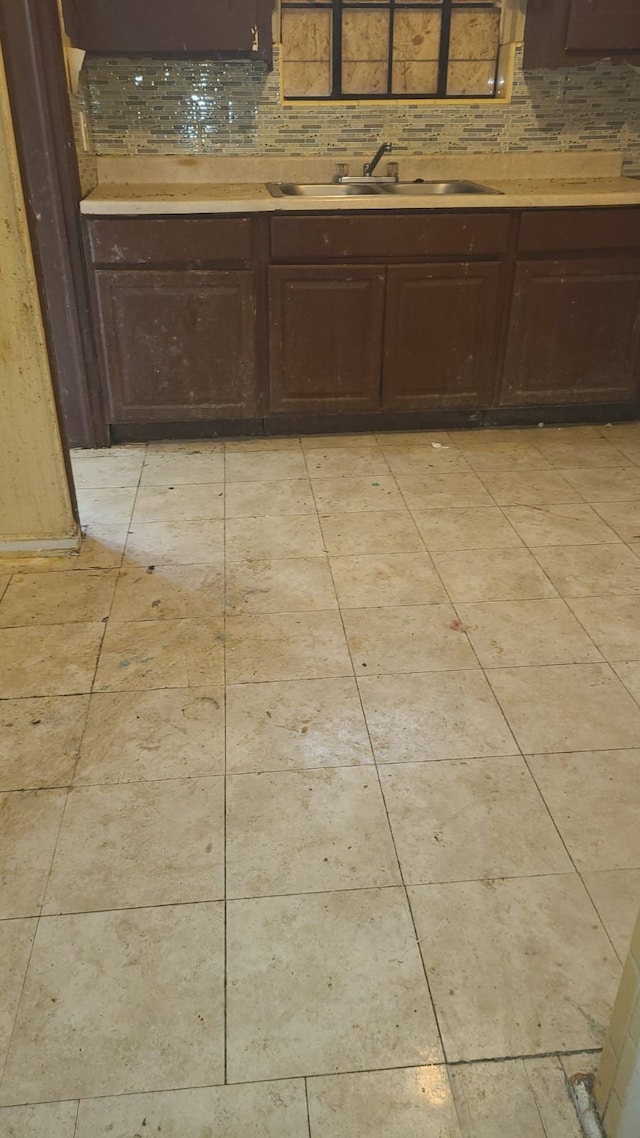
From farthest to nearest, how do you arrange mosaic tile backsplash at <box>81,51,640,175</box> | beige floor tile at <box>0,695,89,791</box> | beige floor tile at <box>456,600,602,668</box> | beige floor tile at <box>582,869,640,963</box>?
mosaic tile backsplash at <box>81,51,640,175</box>
beige floor tile at <box>456,600,602,668</box>
beige floor tile at <box>0,695,89,791</box>
beige floor tile at <box>582,869,640,963</box>

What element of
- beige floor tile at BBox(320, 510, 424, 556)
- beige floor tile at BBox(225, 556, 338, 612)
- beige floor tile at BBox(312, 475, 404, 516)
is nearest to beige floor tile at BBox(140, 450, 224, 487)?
beige floor tile at BBox(312, 475, 404, 516)

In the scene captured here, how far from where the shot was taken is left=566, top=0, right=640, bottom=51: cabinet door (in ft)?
10.3

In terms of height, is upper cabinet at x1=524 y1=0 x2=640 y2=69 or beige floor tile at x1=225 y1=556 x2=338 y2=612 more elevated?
upper cabinet at x1=524 y1=0 x2=640 y2=69

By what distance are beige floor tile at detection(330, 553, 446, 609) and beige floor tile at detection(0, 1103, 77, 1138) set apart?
4.58 ft

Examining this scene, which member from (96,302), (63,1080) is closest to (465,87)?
(96,302)

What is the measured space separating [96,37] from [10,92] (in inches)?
49.2

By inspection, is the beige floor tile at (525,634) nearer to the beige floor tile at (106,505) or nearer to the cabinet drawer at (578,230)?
the beige floor tile at (106,505)

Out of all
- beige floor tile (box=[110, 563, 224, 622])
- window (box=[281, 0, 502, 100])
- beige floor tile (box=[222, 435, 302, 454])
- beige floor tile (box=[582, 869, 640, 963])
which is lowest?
beige floor tile (box=[222, 435, 302, 454])

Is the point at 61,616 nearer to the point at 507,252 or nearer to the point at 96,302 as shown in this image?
the point at 96,302

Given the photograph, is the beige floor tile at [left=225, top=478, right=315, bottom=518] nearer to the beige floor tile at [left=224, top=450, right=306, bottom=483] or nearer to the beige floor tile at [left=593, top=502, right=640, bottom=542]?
the beige floor tile at [left=224, top=450, right=306, bottom=483]

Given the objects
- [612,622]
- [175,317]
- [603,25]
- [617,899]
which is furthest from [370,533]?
[603,25]

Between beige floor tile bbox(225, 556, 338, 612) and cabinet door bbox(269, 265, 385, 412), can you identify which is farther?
cabinet door bbox(269, 265, 385, 412)

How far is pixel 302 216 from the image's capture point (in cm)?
315

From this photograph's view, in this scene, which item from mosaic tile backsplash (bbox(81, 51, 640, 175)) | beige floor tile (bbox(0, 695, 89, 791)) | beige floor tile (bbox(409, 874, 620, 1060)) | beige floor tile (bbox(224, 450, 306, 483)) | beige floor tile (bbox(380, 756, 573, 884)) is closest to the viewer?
beige floor tile (bbox(409, 874, 620, 1060))
